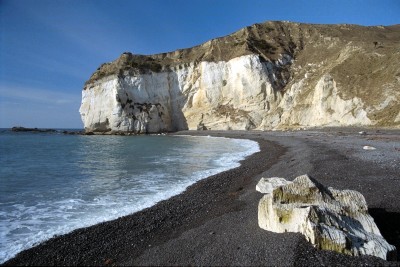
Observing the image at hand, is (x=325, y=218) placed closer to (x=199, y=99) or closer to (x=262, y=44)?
(x=199, y=99)

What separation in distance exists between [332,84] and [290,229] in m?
→ 44.4

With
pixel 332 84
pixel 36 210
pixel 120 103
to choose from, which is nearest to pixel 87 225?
pixel 36 210

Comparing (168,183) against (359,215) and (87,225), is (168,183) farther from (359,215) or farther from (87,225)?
(359,215)

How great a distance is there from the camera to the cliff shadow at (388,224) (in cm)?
558

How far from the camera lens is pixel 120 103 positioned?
62344 mm

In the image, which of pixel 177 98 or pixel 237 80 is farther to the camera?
pixel 177 98

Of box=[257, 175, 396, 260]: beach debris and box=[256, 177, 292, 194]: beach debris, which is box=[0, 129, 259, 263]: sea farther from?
box=[257, 175, 396, 260]: beach debris

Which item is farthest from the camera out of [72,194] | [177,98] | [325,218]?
[177,98]

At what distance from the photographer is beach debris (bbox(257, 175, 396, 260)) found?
4805 millimetres

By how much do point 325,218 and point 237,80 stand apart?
5767 cm

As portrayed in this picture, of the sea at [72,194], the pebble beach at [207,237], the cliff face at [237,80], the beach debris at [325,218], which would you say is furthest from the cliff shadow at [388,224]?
the cliff face at [237,80]

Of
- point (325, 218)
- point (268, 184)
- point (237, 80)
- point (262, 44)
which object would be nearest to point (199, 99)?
point (237, 80)

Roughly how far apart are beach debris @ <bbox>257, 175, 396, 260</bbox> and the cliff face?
42017 millimetres

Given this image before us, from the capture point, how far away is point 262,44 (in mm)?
66938
